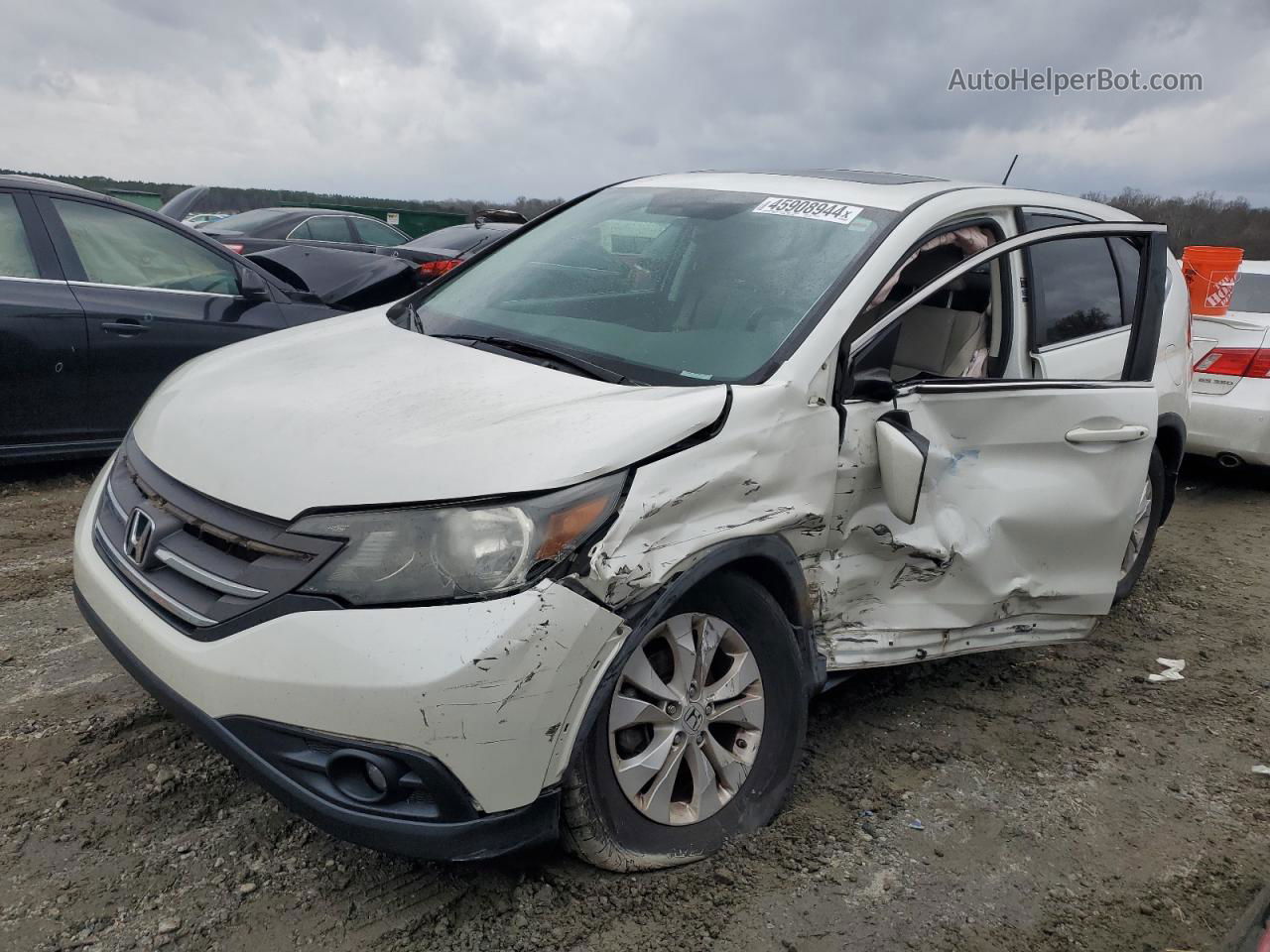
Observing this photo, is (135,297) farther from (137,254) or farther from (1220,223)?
(1220,223)

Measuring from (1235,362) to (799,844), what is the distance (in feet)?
18.2

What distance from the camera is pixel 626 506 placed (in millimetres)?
2158

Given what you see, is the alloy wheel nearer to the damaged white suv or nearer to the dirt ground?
the damaged white suv

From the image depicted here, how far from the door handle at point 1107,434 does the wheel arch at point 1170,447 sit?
1223 mm

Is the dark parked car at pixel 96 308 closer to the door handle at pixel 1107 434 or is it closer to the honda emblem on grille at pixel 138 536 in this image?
the honda emblem on grille at pixel 138 536

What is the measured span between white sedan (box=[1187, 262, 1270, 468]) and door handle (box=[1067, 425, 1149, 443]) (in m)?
3.64

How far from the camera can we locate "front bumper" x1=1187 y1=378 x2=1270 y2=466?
646cm

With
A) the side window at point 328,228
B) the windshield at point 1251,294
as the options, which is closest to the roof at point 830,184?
the windshield at point 1251,294

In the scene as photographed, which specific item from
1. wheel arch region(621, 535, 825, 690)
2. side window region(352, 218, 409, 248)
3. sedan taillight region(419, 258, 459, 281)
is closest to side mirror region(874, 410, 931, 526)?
wheel arch region(621, 535, 825, 690)

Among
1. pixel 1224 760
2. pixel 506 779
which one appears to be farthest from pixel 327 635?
pixel 1224 760

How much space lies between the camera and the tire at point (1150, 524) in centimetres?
462

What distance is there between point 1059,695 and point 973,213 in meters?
1.88

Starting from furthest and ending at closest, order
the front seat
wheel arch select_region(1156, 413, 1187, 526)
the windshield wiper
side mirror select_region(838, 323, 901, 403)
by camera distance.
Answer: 1. wheel arch select_region(1156, 413, 1187, 526)
2. the front seat
3. side mirror select_region(838, 323, 901, 403)
4. the windshield wiper

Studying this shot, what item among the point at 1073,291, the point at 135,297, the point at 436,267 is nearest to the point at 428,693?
the point at 1073,291
